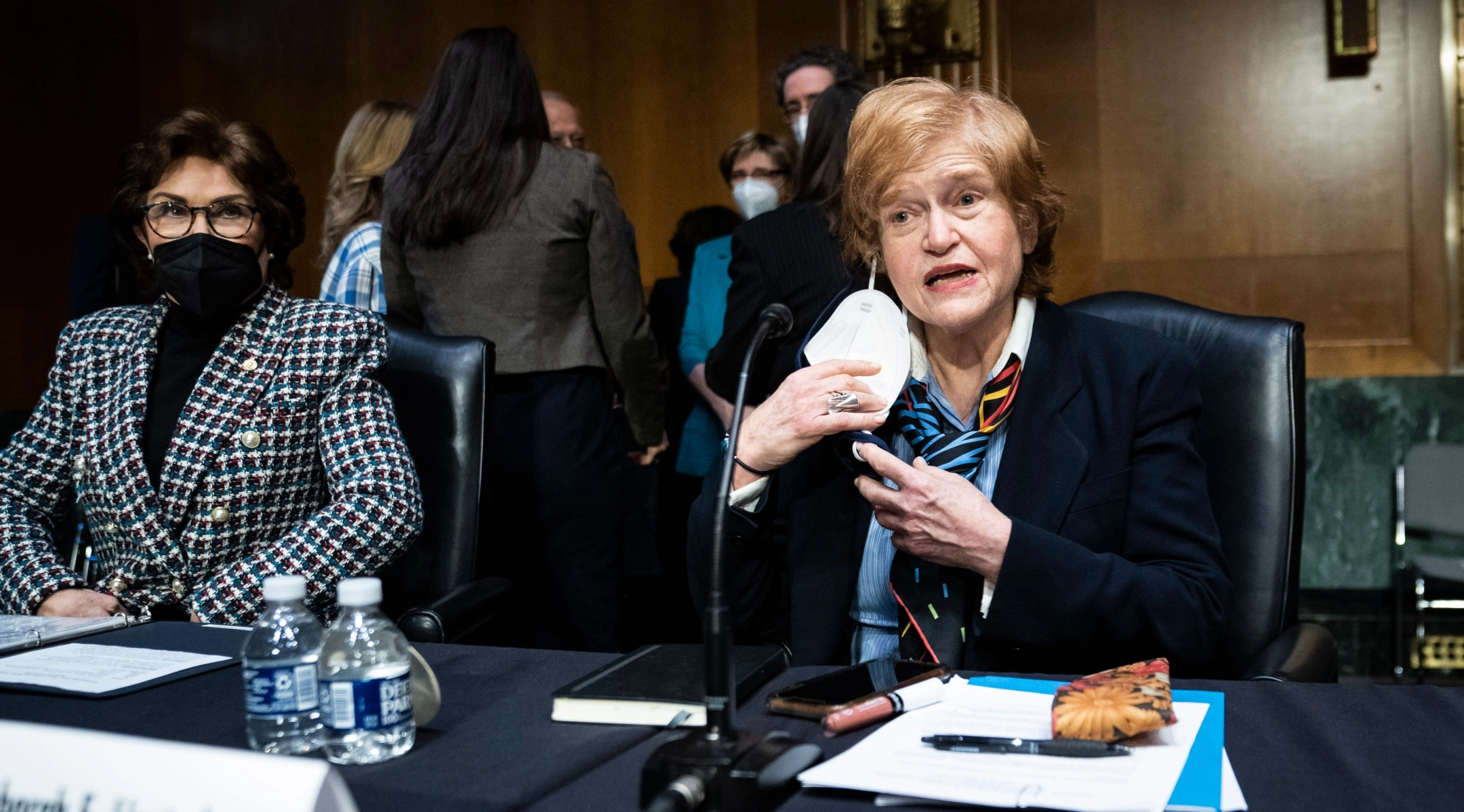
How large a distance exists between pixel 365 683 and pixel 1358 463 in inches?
149

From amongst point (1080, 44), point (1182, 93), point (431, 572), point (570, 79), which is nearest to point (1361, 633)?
point (1182, 93)

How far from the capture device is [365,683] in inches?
37.8

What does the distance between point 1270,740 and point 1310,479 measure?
129 inches

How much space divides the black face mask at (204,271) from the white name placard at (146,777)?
110cm

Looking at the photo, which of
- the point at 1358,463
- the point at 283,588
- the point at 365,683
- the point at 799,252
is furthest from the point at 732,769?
the point at 1358,463

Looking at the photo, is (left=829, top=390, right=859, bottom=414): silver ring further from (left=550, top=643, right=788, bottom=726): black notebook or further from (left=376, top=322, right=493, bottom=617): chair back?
(left=376, top=322, right=493, bottom=617): chair back

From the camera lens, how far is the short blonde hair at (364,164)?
3033 mm

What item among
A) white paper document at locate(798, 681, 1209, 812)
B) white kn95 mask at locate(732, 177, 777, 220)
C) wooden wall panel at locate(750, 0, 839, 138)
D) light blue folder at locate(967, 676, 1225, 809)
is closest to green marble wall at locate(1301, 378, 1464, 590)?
white kn95 mask at locate(732, 177, 777, 220)

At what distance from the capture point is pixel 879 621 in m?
1.56

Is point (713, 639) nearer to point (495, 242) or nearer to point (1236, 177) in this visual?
point (495, 242)

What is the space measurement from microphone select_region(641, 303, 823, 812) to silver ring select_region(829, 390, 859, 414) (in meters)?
0.44

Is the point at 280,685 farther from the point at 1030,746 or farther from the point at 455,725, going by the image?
the point at 1030,746

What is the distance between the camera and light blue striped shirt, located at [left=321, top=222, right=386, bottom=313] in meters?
2.92

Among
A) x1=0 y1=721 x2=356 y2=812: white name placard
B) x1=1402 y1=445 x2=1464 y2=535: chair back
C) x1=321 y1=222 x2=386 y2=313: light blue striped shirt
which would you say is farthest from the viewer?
x1=1402 y1=445 x2=1464 y2=535: chair back
